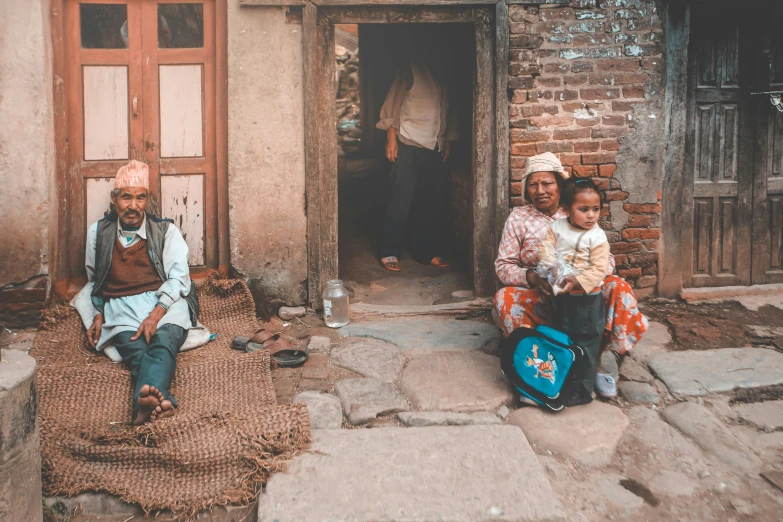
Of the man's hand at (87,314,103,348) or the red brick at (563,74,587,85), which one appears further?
the red brick at (563,74,587,85)

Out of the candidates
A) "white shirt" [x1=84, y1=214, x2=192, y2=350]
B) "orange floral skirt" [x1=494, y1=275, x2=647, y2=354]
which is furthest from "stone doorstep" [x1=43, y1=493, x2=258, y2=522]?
"orange floral skirt" [x1=494, y1=275, x2=647, y2=354]

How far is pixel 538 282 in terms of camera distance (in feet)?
12.1

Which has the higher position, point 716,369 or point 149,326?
point 149,326

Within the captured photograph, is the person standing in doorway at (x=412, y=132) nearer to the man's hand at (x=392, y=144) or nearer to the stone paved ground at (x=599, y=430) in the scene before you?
the man's hand at (x=392, y=144)

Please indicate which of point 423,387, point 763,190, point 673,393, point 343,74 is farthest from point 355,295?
point 343,74

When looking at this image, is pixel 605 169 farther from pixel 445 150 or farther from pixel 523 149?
pixel 445 150

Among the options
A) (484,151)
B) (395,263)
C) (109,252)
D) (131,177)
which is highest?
(484,151)

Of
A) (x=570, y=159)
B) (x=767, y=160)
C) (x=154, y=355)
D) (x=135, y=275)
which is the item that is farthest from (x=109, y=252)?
(x=767, y=160)

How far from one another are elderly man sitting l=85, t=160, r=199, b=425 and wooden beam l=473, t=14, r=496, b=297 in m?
2.08

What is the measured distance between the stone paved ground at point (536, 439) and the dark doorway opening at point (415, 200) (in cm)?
115

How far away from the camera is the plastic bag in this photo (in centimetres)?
346

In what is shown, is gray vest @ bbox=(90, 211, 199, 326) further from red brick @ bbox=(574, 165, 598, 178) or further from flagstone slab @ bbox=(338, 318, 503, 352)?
red brick @ bbox=(574, 165, 598, 178)

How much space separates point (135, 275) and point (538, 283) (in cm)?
242

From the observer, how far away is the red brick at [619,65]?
486 centimetres
